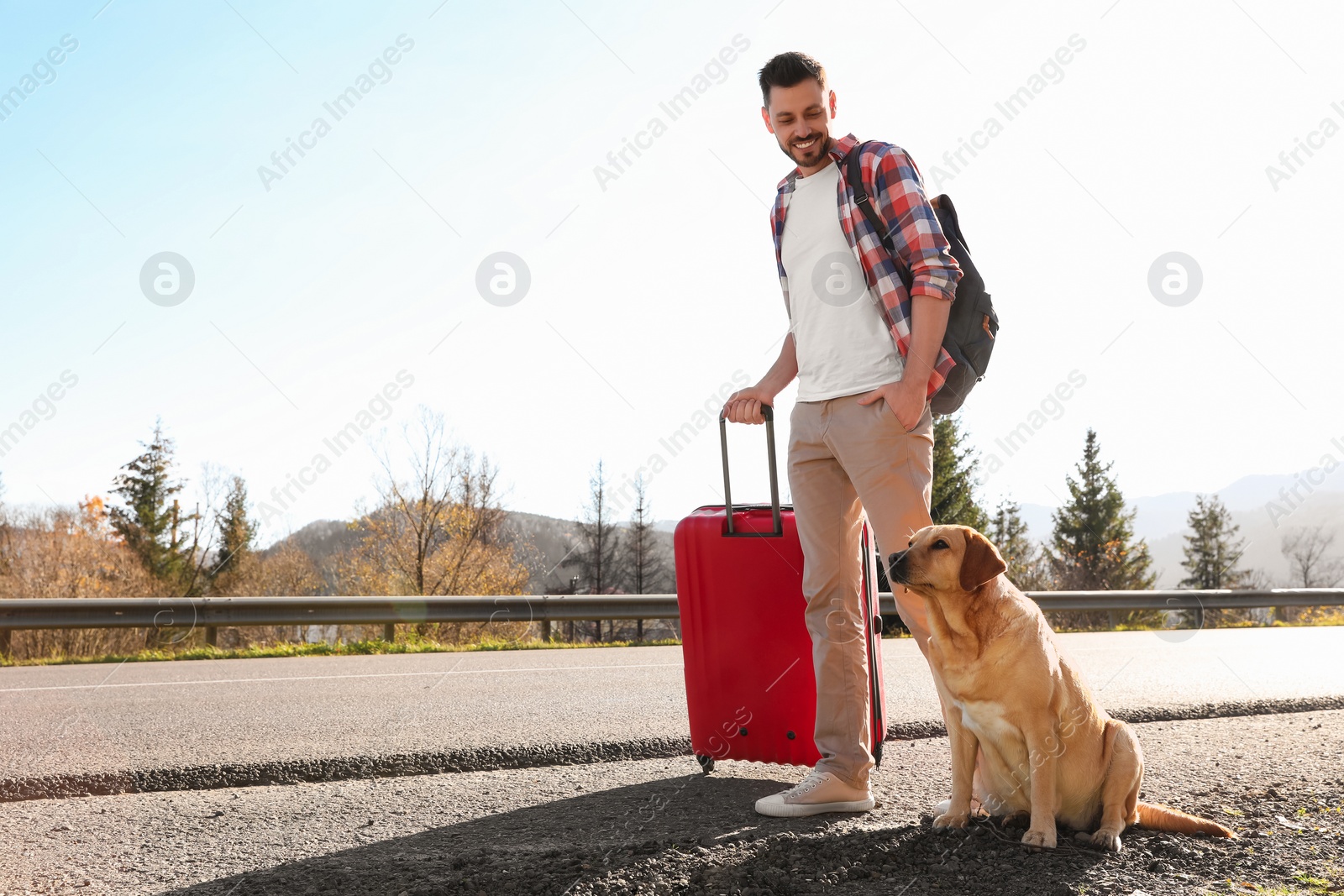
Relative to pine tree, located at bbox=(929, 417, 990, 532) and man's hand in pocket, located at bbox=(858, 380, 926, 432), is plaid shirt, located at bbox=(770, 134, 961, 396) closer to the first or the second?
man's hand in pocket, located at bbox=(858, 380, 926, 432)

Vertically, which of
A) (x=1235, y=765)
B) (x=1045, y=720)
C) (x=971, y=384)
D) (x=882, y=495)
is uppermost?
(x=971, y=384)

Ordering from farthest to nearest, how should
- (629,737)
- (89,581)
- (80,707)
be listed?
(89,581), (80,707), (629,737)

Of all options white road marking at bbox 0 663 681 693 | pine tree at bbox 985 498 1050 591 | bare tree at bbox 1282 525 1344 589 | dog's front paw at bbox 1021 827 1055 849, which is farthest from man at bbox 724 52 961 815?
bare tree at bbox 1282 525 1344 589

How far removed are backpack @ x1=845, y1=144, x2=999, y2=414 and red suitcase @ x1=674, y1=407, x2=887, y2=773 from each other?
644mm

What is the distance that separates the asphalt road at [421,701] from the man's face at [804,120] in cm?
271

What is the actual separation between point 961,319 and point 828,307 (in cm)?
47

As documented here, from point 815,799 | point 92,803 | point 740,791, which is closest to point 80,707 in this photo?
point 92,803

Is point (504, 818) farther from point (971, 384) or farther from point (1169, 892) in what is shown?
point (971, 384)

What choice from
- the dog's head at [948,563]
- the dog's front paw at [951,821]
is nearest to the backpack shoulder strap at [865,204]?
the dog's head at [948,563]

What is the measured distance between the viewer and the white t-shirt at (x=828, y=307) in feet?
10.1

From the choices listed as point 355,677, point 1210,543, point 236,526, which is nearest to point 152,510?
point 236,526

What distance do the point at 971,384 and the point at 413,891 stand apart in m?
2.25

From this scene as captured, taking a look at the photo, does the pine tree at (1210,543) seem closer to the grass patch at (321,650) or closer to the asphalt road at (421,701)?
the asphalt road at (421,701)

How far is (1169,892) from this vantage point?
217 cm
